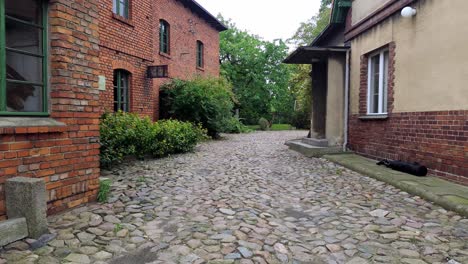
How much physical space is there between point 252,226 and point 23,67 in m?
3.05

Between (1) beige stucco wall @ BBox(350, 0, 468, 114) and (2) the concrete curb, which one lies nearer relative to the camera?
(2) the concrete curb

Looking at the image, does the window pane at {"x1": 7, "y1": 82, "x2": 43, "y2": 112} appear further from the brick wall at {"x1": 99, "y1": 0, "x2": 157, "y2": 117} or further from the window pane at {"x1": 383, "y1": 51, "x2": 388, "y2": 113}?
the window pane at {"x1": 383, "y1": 51, "x2": 388, "y2": 113}

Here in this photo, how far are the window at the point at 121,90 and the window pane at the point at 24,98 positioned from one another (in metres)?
7.48

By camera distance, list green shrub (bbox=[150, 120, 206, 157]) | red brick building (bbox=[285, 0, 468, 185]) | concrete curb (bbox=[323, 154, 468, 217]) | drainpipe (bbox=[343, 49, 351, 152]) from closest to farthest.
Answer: concrete curb (bbox=[323, 154, 468, 217]) → red brick building (bbox=[285, 0, 468, 185]) → green shrub (bbox=[150, 120, 206, 157]) → drainpipe (bbox=[343, 49, 351, 152])

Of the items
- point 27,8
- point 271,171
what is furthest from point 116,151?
point 27,8

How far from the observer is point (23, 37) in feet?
12.2

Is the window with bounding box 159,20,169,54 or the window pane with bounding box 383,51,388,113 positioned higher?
the window with bounding box 159,20,169,54

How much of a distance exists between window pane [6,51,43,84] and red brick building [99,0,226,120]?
17.2 feet

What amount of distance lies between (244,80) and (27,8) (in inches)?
1052

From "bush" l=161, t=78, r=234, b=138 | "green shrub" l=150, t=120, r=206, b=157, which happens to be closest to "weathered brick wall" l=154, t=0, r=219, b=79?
"bush" l=161, t=78, r=234, b=138

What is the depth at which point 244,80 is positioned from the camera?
3012 centimetres

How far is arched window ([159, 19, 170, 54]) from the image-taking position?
14344mm

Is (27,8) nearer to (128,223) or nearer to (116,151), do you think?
(128,223)

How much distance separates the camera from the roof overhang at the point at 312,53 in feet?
31.5
